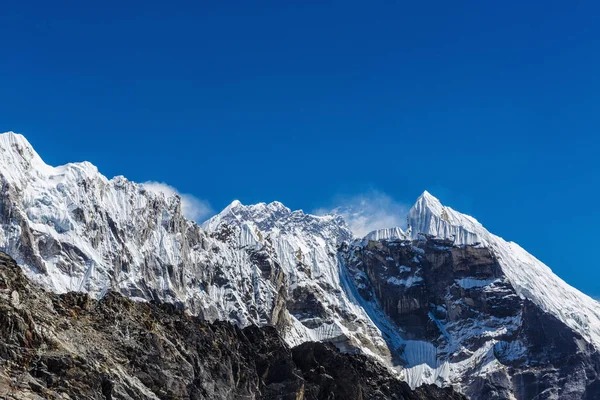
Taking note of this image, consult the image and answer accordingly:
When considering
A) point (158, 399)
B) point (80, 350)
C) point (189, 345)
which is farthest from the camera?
point (189, 345)

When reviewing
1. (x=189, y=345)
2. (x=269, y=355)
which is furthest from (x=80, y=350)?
(x=269, y=355)

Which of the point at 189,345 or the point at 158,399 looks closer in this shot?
the point at 158,399

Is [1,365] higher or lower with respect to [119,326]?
lower

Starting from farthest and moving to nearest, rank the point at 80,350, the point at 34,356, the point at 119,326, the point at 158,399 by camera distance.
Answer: the point at 119,326
the point at 158,399
the point at 80,350
the point at 34,356

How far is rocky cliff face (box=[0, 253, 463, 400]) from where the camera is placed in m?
103

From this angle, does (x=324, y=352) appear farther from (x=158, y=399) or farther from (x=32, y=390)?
(x=32, y=390)

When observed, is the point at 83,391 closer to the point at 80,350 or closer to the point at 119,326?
the point at 80,350

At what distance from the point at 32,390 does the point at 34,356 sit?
25.1 feet

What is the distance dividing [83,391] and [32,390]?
28.4ft

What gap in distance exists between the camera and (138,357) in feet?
429

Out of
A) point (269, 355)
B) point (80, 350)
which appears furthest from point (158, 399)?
point (269, 355)

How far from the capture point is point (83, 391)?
104062 mm

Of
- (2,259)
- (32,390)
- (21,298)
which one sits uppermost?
(2,259)

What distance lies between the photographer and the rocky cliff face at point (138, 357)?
103188 mm
